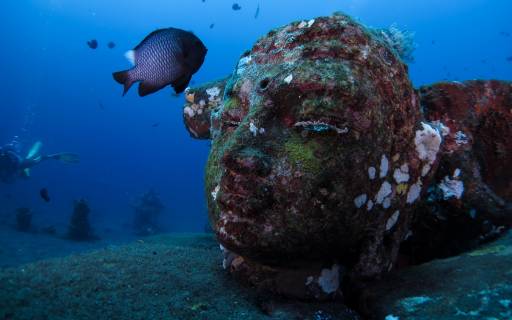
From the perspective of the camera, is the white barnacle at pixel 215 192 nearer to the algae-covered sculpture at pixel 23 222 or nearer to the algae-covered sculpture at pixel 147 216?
the algae-covered sculpture at pixel 23 222

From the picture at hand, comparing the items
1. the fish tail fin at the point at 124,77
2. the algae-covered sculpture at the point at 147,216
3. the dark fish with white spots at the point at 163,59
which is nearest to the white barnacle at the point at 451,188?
the dark fish with white spots at the point at 163,59

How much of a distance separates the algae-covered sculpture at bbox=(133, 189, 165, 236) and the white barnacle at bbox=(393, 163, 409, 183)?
1901cm

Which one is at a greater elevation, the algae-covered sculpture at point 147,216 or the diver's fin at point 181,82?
the diver's fin at point 181,82

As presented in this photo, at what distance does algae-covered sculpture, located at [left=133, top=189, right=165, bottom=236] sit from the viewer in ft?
70.1

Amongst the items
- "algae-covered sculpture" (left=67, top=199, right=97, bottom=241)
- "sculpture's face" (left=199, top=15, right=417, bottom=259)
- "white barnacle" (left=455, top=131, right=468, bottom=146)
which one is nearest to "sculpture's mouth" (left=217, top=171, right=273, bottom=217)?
"sculpture's face" (left=199, top=15, right=417, bottom=259)

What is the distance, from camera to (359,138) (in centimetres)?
265

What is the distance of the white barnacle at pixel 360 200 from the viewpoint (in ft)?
8.78

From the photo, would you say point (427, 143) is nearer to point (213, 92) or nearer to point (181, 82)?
point (181, 82)

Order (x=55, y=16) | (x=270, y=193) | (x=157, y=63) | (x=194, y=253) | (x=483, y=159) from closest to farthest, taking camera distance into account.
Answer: (x=270, y=193)
(x=157, y=63)
(x=483, y=159)
(x=194, y=253)
(x=55, y=16)

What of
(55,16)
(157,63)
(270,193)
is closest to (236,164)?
(270,193)

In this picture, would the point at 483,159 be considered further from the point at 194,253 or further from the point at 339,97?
the point at 194,253

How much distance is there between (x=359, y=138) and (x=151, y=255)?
2.77 metres

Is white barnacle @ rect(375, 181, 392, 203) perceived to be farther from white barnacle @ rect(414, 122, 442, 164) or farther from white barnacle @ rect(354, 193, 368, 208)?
white barnacle @ rect(414, 122, 442, 164)

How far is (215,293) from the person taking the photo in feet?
9.96
